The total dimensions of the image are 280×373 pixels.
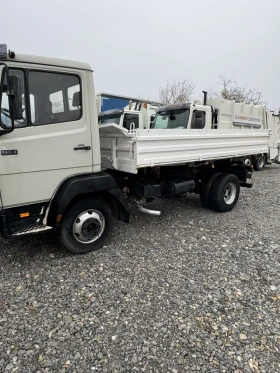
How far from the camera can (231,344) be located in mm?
2164

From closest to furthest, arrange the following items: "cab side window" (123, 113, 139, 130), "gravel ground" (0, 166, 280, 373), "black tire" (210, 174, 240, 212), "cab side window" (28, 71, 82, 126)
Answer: "gravel ground" (0, 166, 280, 373) < "cab side window" (28, 71, 82, 126) < "black tire" (210, 174, 240, 212) < "cab side window" (123, 113, 139, 130)

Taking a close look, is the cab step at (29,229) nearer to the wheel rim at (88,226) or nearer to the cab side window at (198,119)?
the wheel rim at (88,226)

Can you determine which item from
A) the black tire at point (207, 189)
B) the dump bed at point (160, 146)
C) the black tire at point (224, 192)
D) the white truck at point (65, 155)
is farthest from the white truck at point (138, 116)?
the white truck at point (65, 155)

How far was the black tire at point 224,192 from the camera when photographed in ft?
17.3

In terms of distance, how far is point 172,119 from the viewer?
6488mm

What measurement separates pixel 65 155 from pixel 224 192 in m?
3.48

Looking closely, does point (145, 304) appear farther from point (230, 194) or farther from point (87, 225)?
point (230, 194)

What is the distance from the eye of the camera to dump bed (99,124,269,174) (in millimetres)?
3717

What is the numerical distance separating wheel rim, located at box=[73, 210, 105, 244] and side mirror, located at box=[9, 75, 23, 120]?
145cm

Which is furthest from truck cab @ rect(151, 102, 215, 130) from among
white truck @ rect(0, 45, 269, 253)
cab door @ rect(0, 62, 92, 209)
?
cab door @ rect(0, 62, 92, 209)

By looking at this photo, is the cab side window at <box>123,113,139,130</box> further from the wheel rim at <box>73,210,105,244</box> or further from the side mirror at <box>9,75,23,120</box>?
the side mirror at <box>9,75,23,120</box>

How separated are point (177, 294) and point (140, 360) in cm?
91

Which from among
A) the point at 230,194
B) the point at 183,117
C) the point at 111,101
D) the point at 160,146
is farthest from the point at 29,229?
the point at 111,101

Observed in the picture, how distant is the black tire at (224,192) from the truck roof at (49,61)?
3.36 m
